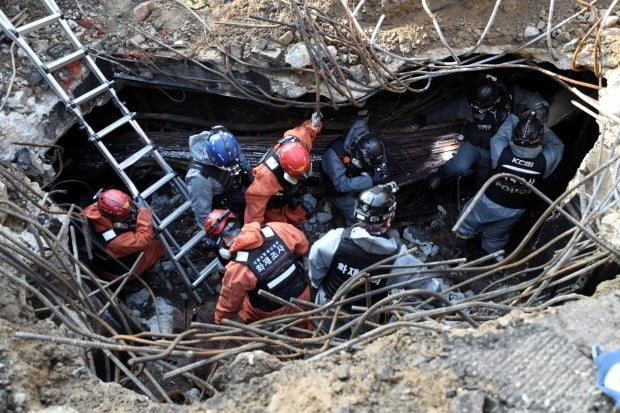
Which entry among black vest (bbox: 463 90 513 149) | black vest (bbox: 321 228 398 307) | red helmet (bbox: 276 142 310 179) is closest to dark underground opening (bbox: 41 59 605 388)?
black vest (bbox: 463 90 513 149)

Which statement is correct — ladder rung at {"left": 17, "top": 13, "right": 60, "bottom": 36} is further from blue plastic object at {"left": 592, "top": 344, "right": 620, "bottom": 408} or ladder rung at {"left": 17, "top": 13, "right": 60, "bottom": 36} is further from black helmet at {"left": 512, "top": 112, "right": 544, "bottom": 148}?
blue plastic object at {"left": 592, "top": 344, "right": 620, "bottom": 408}

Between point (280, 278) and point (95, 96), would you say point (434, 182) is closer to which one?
point (280, 278)

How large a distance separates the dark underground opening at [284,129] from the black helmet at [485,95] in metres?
0.32

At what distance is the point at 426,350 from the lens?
2561mm

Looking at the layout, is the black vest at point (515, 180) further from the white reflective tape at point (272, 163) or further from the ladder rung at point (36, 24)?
the ladder rung at point (36, 24)

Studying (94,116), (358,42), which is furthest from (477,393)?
(94,116)

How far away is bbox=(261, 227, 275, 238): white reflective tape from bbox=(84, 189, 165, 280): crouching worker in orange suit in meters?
1.33

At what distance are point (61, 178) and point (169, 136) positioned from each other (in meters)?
1.18

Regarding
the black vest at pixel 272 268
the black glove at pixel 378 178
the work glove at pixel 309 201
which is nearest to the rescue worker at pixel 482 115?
the black glove at pixel 378 178

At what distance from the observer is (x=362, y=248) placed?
3945 millimetres

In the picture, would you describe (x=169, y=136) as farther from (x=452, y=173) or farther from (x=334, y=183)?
(x=452, y=173)

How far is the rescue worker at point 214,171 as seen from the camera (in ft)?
15.9

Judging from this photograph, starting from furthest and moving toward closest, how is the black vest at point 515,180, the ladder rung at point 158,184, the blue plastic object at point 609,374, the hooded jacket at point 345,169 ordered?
1. the hooded jacket at point 345,169
2. the black vest at point 515,180
3. the ladder rung at point 158,184
4. the blue plastic object at point 609,374

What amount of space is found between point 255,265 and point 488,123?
10.3 ft
